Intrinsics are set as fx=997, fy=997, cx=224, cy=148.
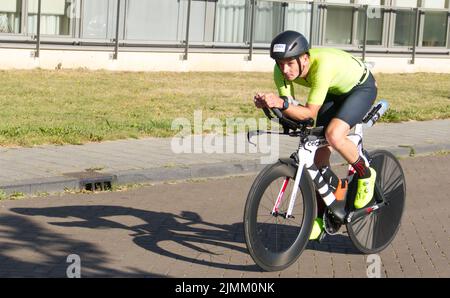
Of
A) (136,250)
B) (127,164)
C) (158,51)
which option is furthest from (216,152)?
(158,51)

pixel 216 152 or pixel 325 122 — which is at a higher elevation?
pixel 325 122

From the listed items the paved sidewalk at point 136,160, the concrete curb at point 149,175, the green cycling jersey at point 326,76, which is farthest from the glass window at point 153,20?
the green cycling jersey at point 326,76

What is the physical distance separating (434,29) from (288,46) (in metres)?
21.3

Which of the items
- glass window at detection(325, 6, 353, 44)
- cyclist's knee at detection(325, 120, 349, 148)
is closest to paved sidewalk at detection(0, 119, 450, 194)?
cyclist's knee at detection(325, 120, 349, 148)

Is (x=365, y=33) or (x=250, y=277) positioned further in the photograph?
(x=365, y=33)

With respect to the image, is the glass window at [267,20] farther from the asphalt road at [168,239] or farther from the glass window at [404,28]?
the asphalt road at [168,239]

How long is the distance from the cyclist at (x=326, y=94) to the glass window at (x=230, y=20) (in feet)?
50.7

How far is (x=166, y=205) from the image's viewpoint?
936 centimetres

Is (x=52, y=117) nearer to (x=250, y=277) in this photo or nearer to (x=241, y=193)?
(x=241, y=193)

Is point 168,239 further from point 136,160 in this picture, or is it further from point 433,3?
point 433,3

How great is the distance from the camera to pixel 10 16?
1945cm

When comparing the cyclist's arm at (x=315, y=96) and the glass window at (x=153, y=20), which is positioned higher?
the glass window at (x=153, y=20)

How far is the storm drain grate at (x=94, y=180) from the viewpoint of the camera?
9.90m
